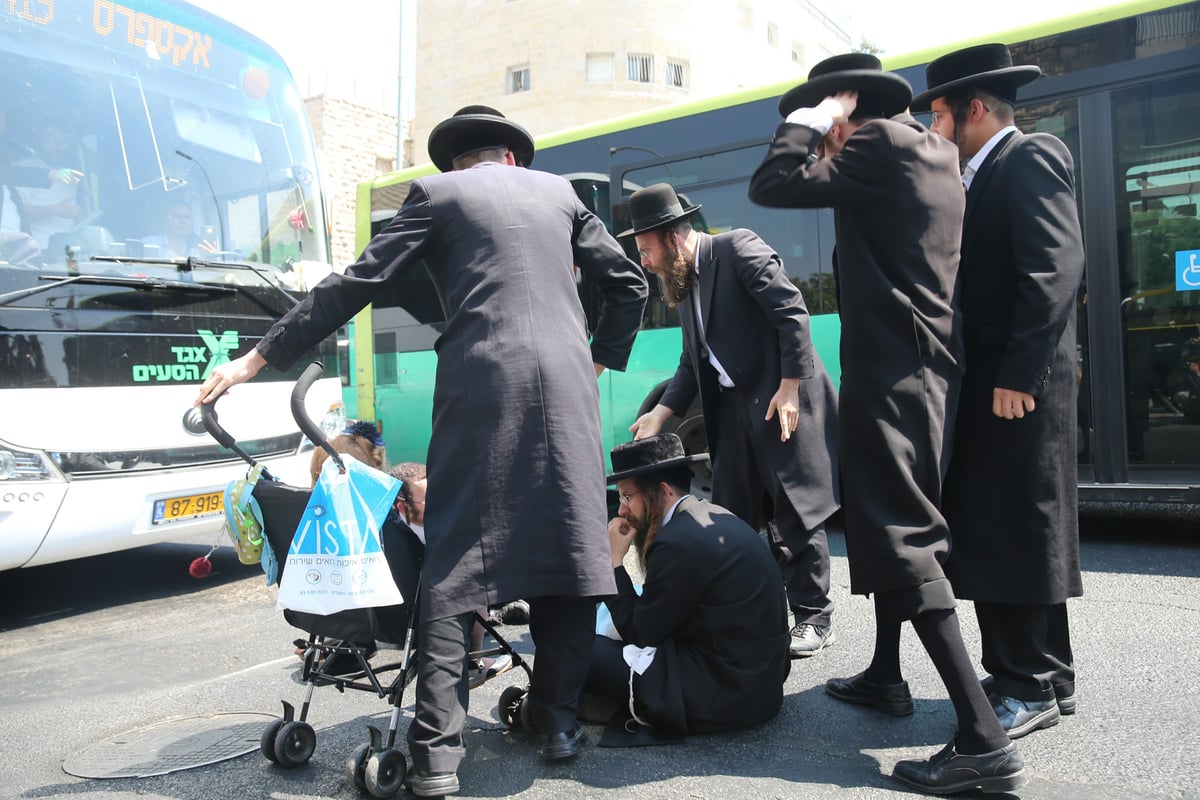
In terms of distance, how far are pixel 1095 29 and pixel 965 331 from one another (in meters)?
3.98

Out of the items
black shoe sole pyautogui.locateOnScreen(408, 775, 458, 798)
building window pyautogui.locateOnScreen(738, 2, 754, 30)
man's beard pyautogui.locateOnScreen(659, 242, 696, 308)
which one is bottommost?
black shoe sole pyautogui.locateOnScreen(408, 775, 458, 798)

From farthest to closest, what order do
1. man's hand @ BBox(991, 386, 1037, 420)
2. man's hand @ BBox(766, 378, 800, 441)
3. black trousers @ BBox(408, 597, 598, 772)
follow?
man's hand @ BBox(766, 378, 800, 441), man's hand @ BBox(991, 386, 1037, 420), black trousers @ BBox(408, 597, 598, 772)

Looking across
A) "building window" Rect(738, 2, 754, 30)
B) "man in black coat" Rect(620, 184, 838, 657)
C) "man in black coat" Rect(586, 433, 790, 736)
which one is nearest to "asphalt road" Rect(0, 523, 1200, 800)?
"man in black coat" Rect(586, 433, 790, 736)

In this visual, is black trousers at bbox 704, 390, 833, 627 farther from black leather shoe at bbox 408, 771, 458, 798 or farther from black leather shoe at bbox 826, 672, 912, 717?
black leather shoe at bbox 408, 771, 458, 798

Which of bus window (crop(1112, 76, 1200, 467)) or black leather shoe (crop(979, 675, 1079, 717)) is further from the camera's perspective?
bus window (crop(1112, 76, 1200, 467))

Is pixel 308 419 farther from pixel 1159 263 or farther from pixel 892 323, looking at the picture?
pixel 1159 263

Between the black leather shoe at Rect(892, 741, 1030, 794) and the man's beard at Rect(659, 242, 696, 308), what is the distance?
2.05 m

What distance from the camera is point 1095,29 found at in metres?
5.82

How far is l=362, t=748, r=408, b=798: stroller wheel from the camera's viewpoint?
2.62 meters

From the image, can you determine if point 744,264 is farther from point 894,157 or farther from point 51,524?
point 51,524

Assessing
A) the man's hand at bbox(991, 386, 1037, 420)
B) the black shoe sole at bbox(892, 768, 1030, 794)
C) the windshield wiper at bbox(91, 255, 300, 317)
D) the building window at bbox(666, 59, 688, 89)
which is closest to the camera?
the black shoe sole at bbox(892, 768, 1030, 794)

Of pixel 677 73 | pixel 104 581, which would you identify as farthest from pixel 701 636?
pixel 677 73

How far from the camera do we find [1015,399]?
2.73 meters

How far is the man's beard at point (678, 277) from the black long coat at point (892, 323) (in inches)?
45.2
